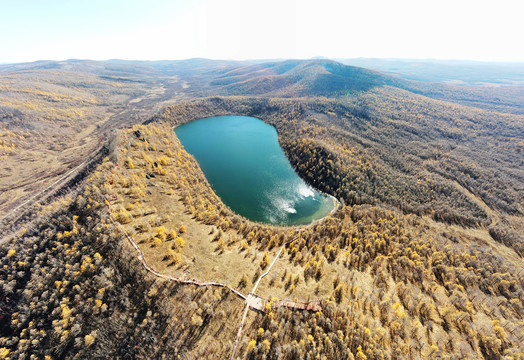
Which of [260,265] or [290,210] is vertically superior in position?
[260,265]

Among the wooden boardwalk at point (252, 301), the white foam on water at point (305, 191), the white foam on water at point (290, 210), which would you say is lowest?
the white foam on water at point (290, 210)

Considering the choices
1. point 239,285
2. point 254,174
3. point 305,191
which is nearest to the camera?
point 239,285

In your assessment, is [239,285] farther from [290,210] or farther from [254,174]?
[254,174]

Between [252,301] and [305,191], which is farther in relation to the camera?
[305,191]

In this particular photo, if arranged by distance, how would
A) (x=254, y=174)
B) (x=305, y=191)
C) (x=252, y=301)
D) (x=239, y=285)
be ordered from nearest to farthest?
1. (x=252, y=301)
2. (x=239, y=285)
3. (x=305, y=191)
4. (x=254, y=174)

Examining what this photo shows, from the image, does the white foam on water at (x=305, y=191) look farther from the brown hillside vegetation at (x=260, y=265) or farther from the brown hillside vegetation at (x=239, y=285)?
the brown hillside vegetation at (x=239, y=285)

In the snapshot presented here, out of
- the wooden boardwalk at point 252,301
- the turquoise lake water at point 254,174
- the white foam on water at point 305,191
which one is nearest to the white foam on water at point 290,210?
the turquoise lake water at point 254,174

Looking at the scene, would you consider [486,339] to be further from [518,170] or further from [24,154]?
[24,154]

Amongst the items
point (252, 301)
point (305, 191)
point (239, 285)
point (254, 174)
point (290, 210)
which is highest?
point (239, 285)

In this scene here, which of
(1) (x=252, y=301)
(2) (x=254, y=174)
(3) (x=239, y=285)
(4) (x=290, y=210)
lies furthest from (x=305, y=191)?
(1) (x=252, y=301)
